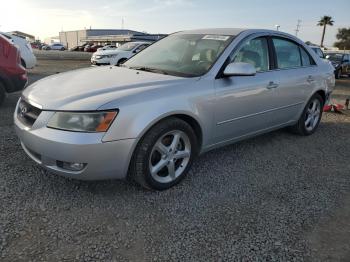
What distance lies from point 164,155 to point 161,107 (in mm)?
513

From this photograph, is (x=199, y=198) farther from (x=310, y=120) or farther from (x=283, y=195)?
(x=310, y=120)

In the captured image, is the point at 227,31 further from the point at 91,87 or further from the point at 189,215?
the point at 189,215

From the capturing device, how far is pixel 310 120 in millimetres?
5473

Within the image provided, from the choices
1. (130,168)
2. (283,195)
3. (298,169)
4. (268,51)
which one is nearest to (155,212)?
(130,168)

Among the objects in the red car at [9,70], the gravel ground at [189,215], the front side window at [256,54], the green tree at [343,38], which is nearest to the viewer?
the gravel ground at [189,215]

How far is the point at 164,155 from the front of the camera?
330cm

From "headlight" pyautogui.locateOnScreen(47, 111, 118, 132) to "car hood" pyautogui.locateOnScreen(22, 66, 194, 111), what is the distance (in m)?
0.05

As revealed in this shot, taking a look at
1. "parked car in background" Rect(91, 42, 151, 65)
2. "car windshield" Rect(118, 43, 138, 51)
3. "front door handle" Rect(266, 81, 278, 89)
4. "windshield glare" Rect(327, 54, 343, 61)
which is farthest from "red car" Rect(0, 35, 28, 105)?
"windshield glare" Rect(327, 54, 343, 61)

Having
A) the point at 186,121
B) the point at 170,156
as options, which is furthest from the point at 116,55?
the point at 170,156

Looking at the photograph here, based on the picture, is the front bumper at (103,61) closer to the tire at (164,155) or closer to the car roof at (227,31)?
the car roof at (227,31)

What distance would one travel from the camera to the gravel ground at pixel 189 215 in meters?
2.48

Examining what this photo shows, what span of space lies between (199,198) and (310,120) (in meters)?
3.06

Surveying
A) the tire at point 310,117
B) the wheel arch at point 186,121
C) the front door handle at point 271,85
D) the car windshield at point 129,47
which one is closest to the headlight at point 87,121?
the wheel arch at point 186,121

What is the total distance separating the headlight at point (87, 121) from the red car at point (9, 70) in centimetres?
395
